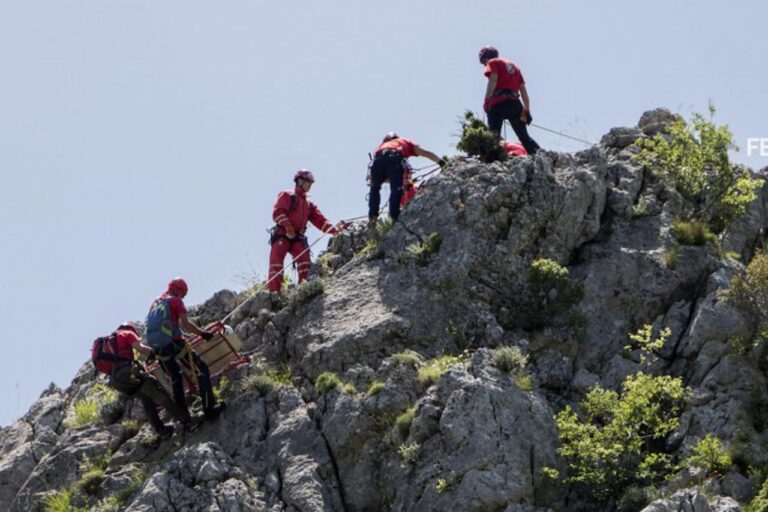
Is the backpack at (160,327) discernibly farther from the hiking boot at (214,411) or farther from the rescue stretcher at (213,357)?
the hiking boot at (214,411)

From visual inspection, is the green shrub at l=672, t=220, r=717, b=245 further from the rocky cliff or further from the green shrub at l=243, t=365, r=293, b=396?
the green shrub at l=243, t=365, r=293, b=396

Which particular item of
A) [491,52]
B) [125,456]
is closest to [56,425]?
[125,456]

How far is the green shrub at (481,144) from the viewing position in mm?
30562

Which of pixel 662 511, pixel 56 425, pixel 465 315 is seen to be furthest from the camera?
pixel 56 425

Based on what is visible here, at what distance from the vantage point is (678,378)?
25.2 metres

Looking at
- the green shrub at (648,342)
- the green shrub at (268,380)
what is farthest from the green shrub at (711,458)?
the green shrub at (268,380)

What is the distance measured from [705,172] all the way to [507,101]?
4376mm

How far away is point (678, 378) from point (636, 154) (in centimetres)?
695

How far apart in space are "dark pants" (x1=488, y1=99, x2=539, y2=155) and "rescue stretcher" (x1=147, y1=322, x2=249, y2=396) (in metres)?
7.49

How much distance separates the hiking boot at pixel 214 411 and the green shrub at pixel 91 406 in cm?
266

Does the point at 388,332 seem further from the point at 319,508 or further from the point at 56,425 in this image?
the point at 56,425

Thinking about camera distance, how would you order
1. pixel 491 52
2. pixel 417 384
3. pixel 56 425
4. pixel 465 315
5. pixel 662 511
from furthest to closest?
pixel 491 52 < pixel 56 425 < pixel 465 315 < pixel 417 384 < pixel 662 511

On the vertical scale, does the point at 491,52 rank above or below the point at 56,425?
above

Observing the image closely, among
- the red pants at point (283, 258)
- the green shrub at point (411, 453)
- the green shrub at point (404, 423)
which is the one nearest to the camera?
the green shrub at point (411, 453)
